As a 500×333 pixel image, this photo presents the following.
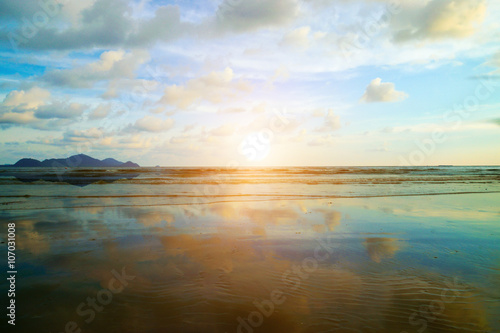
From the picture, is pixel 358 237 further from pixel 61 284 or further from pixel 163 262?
pixel 61 284

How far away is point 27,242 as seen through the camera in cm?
1014

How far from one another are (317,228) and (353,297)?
6421 mm

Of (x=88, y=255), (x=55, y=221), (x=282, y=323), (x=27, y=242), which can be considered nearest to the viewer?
(x=282, y=323)

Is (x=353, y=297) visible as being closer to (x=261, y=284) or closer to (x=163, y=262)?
(x=261, y=284)

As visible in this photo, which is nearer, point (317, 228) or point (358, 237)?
point (358, 237)

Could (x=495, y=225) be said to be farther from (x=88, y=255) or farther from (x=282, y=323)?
(x=88, y=255)

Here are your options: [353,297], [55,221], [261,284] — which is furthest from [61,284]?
[55,221]

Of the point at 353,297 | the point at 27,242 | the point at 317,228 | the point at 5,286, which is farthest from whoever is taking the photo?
the point at 317,228

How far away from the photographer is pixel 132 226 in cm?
1282

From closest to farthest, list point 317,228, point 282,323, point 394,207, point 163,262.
Answer: 1. point 282,323
2. point 163,262
3. point 317,228
4. point 394,207

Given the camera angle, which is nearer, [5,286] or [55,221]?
[5,286]

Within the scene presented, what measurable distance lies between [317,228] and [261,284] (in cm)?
630

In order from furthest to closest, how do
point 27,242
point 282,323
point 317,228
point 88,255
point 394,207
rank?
point 394,207 → point 317,228 → point 27,242 → point 88,255 → point 282,323

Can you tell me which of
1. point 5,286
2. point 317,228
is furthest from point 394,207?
point 5,286
